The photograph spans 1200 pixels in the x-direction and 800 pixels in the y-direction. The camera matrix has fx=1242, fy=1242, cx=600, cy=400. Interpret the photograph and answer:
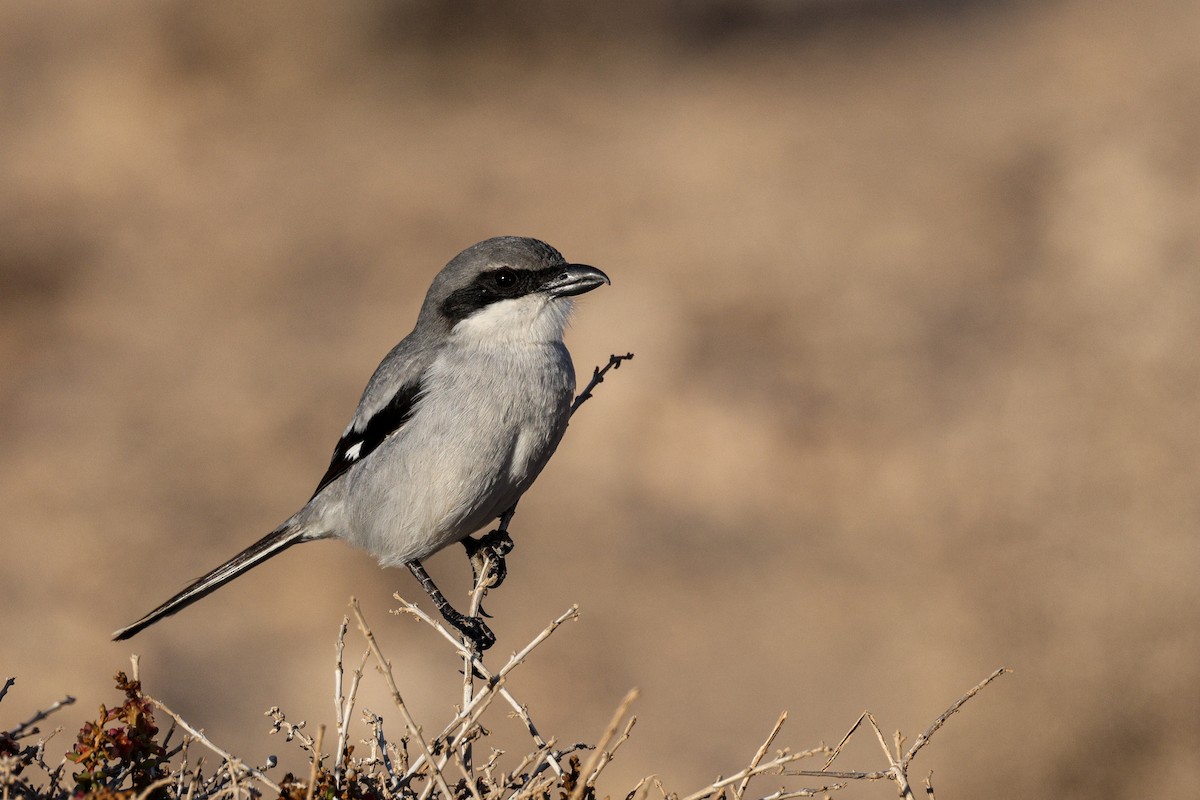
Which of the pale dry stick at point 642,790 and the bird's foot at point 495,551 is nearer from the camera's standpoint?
the pale dry stick at point 642,790

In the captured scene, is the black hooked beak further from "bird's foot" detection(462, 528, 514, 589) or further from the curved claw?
the curved claw

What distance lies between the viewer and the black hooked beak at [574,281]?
4.91m

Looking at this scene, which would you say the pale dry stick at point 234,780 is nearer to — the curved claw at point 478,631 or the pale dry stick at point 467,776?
the pale dry stick at point 467,776

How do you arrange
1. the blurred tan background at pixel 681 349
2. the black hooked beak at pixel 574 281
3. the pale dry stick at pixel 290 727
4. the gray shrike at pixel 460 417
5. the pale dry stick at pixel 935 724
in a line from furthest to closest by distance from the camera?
the blurred tan background at pixel 681 349, the black hooked beak at pixel 574 281, the gray shrike at pixel 460 417, the pale dry stick at pixel 290 727, the pale dry stick at pixel 935 724

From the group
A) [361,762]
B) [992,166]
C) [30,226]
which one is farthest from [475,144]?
[361,762]

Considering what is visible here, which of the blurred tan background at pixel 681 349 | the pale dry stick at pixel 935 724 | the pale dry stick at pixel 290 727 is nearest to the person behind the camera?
the pale dry stick at pixel 935 724

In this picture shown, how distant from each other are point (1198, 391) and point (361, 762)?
10501 millimetres

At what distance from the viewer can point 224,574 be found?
17.0ft

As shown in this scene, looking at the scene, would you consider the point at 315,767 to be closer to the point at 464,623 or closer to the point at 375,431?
the point at 464,623

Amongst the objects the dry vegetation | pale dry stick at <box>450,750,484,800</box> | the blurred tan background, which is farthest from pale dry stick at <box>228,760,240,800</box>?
the blurred tan background

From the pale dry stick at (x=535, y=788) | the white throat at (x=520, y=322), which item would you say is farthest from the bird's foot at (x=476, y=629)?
the pale dry stick at (x=535, y=788)

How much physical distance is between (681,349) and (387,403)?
724 centimetres

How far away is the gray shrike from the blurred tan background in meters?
4.12

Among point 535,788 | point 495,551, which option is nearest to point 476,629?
point 495,551
